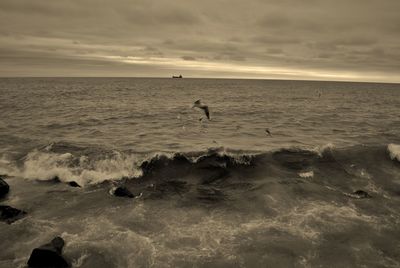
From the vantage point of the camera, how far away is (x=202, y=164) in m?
20.0

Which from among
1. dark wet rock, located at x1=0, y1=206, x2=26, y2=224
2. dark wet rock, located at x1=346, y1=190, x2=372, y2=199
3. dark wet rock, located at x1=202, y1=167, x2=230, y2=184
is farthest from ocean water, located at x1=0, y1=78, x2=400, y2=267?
dark wet rock, located at x1=0, y1=206, x2=26, y2=224

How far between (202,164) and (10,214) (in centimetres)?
1015

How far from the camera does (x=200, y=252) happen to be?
432 inches

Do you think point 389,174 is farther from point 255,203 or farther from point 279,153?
point 255,203

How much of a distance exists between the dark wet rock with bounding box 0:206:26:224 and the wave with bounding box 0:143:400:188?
4.07m

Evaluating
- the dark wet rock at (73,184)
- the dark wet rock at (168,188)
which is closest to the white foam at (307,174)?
the dark wet rock at (168,188)

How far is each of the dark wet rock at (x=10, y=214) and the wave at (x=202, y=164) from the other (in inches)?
160

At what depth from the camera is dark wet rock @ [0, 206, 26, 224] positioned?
42.6 ft

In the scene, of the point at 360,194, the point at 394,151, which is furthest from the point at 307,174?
the point at 394,151

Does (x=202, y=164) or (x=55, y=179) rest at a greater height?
(x=202, y=164)

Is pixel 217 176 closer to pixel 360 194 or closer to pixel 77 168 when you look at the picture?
pixel 360 194

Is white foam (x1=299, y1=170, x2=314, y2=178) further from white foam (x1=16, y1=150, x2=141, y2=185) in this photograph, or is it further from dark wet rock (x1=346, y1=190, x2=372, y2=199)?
white foam (x1=16, y1=150, x2=141, y2=185)

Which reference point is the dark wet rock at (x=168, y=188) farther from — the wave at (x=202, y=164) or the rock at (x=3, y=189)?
the rock at (x=3, y=189)

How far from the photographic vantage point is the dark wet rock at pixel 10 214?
13.0 m
